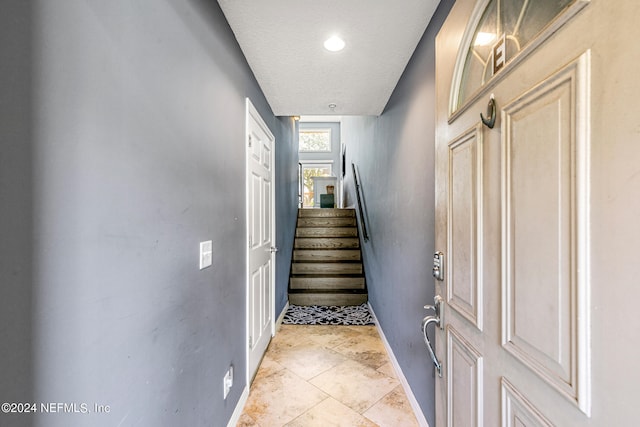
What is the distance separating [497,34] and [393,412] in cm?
204

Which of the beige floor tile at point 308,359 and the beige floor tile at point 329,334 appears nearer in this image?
the beige floor tile at point 308,359

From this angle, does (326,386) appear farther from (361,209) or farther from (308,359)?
(361,209)

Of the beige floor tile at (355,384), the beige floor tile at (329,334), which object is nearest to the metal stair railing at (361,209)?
the beige floor tile at (329,334)

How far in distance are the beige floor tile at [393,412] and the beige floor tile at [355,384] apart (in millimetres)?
45

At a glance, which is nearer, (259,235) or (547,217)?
(547,217)

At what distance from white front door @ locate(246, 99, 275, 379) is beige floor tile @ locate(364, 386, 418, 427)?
0.90 meters

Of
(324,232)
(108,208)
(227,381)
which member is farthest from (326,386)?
(324,232)

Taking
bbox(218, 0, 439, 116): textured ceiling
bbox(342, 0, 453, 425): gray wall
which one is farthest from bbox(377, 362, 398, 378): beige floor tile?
bbox(218, 0, 439, 116): textured ceiling

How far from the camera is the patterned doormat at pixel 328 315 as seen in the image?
322cm

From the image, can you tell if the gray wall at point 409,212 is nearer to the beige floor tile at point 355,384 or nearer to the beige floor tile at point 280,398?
the beige floor tile at point 355,384

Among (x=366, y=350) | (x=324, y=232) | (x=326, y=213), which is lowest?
(x=366, y=350)

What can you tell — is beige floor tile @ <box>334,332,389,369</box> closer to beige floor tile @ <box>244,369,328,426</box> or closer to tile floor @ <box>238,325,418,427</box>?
tile floor @ <box>238,325,418,427</box>

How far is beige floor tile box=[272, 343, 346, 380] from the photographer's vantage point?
7.36ft

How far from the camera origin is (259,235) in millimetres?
2412
